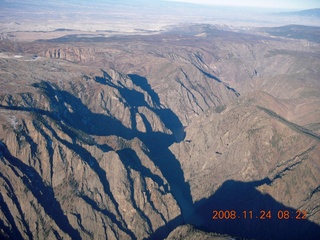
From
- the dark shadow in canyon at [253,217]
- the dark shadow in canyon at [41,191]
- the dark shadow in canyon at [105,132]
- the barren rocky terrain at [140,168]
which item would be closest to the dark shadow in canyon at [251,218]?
the dark shadow in canyon at [253,217]

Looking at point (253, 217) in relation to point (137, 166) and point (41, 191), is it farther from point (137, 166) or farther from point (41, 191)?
point (41, 191)

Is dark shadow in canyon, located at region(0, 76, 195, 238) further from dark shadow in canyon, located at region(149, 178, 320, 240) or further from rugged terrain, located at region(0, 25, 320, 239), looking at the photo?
dark shadow in canyon, located at region(149, 178, 320, 240)

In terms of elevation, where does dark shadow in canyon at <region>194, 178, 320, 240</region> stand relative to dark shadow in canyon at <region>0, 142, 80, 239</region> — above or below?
below

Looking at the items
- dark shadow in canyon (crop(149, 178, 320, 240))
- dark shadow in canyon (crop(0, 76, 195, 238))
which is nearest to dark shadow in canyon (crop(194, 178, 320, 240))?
dark shadow in canyon (crop(149, 178, 320, 240))

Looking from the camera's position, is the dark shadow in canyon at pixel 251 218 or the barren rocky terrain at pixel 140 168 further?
the dark shadow in canyon at pixel 251 218

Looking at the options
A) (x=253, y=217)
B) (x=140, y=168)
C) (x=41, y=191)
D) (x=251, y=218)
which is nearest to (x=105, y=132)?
(x=140, y=168)

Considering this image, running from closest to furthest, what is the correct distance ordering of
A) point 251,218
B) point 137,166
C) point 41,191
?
point 41,191
point 251,218
point 137,166

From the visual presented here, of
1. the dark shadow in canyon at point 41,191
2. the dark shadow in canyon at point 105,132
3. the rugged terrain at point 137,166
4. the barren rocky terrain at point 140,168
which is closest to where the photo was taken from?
the dark shadow in canyon at point 41,191

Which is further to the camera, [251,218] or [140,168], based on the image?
[140,168]

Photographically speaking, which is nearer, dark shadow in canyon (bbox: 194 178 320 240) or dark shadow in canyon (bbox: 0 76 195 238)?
dark shadow in canyon (bbox: 194 178 320 240)

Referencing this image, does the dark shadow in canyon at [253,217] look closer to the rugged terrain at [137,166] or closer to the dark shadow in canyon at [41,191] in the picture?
the rugged terrain at [137,166]

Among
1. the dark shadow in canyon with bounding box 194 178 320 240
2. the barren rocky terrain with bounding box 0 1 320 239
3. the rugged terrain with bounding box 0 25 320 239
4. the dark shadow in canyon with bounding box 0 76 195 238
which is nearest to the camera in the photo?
the barren rocky terrain with bounding box 0 1 320 239

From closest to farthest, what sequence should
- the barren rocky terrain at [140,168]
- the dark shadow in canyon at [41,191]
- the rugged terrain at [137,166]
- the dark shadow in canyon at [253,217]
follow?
the dark shadow in canyon at [41,191] < the barren rocky terrain at [140,168] < the rugged terrain at [137,166] < the dark shadow in canyon at [253,217]
